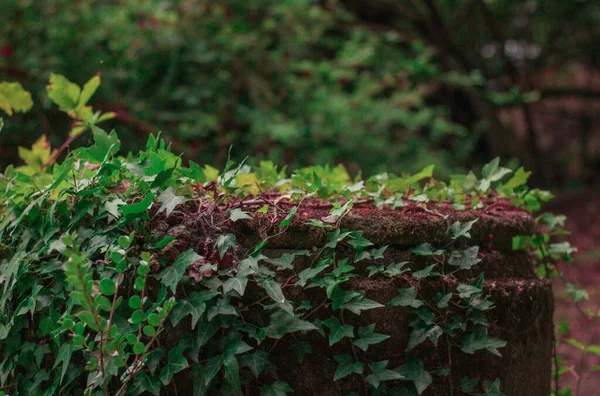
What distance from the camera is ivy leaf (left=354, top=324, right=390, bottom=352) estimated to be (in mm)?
1481

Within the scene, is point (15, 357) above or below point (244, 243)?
below

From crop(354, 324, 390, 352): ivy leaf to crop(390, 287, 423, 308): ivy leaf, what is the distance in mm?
91

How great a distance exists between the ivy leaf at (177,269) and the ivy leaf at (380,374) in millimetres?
502

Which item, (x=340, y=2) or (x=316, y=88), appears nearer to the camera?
(x=316, y=88)

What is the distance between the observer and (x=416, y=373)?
1.54 metres

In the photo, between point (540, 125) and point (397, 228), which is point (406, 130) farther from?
point (540, 125)

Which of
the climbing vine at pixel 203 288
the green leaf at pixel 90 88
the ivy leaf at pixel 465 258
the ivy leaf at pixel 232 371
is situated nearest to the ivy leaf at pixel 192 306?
the climbing vine at pixel 203 288

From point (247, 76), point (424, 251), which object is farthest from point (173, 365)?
point (247, 76)

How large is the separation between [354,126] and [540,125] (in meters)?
7.81

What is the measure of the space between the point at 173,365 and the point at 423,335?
0.61 m

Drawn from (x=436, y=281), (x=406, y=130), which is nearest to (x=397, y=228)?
(x=436, y=281)

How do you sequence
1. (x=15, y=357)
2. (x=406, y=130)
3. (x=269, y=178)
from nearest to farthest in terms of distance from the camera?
(x=15, y=357)
(x=269, y=178)
(x=406, y=130)

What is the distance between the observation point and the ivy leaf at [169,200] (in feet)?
4.86

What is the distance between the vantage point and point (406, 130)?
22.0 feet
